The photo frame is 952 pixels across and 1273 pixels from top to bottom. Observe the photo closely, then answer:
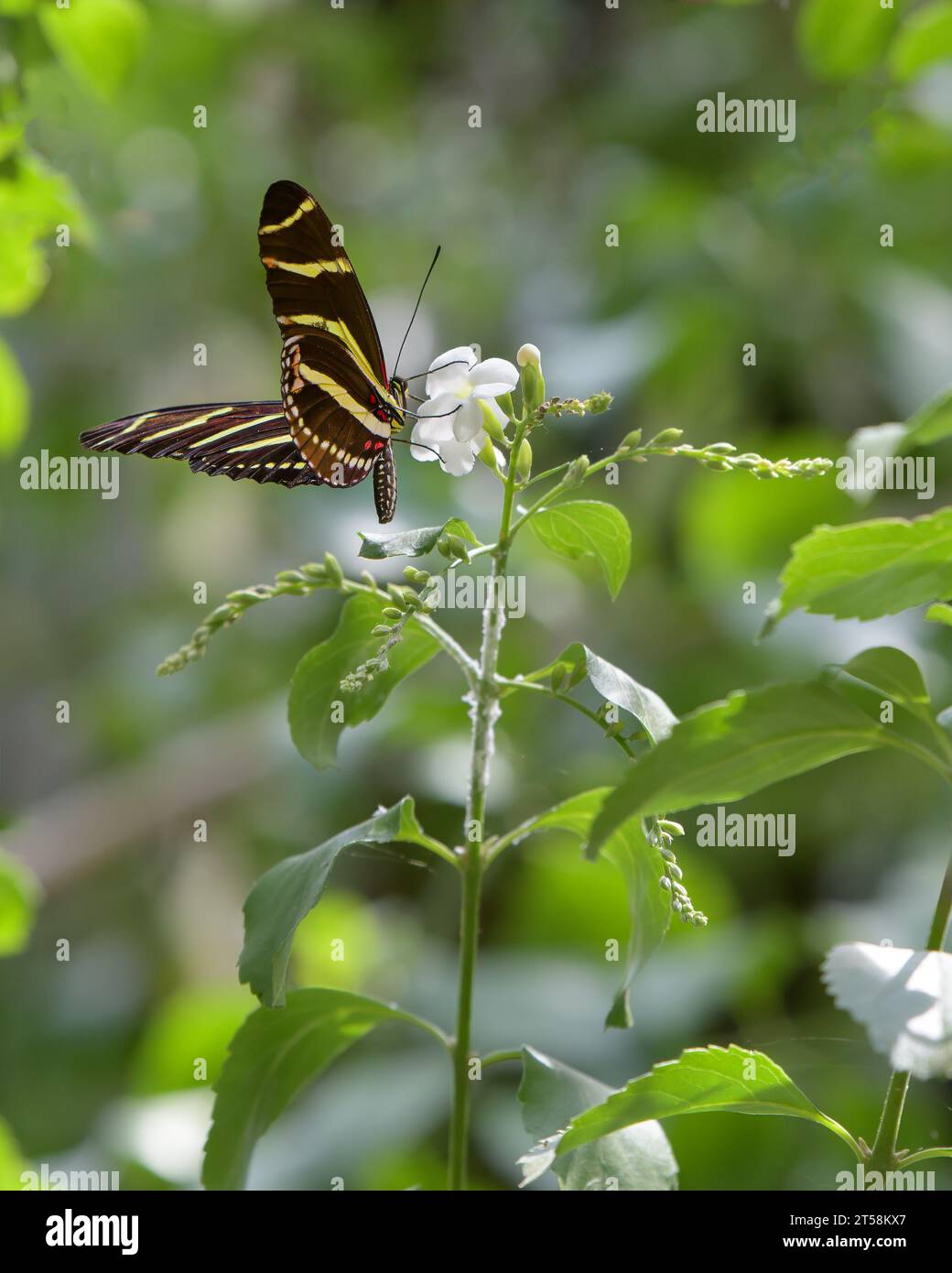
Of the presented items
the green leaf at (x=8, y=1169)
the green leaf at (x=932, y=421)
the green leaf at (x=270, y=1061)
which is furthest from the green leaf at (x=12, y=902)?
the green leaf at (x=932, y=421)

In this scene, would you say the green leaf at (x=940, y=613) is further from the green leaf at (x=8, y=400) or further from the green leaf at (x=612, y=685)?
the green leaf at (x=8, y=400)

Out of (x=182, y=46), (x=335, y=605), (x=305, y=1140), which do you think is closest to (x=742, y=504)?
(x=335, y=605)

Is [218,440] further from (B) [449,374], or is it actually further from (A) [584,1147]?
(A) [584,1147]

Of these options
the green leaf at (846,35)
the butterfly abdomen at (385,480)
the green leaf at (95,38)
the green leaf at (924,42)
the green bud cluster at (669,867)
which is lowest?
the green bud cluster at (669,867)

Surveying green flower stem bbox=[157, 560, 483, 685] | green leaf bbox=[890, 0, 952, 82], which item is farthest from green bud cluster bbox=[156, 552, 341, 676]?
green leaf bbox=[890, 0, 952, 82]

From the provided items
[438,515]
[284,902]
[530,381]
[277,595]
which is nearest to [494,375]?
[530,381]

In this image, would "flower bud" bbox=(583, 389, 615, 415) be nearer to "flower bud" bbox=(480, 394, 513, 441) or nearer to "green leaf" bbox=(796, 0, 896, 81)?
"flower bud" bbox=(480, 394, 513, 441)
